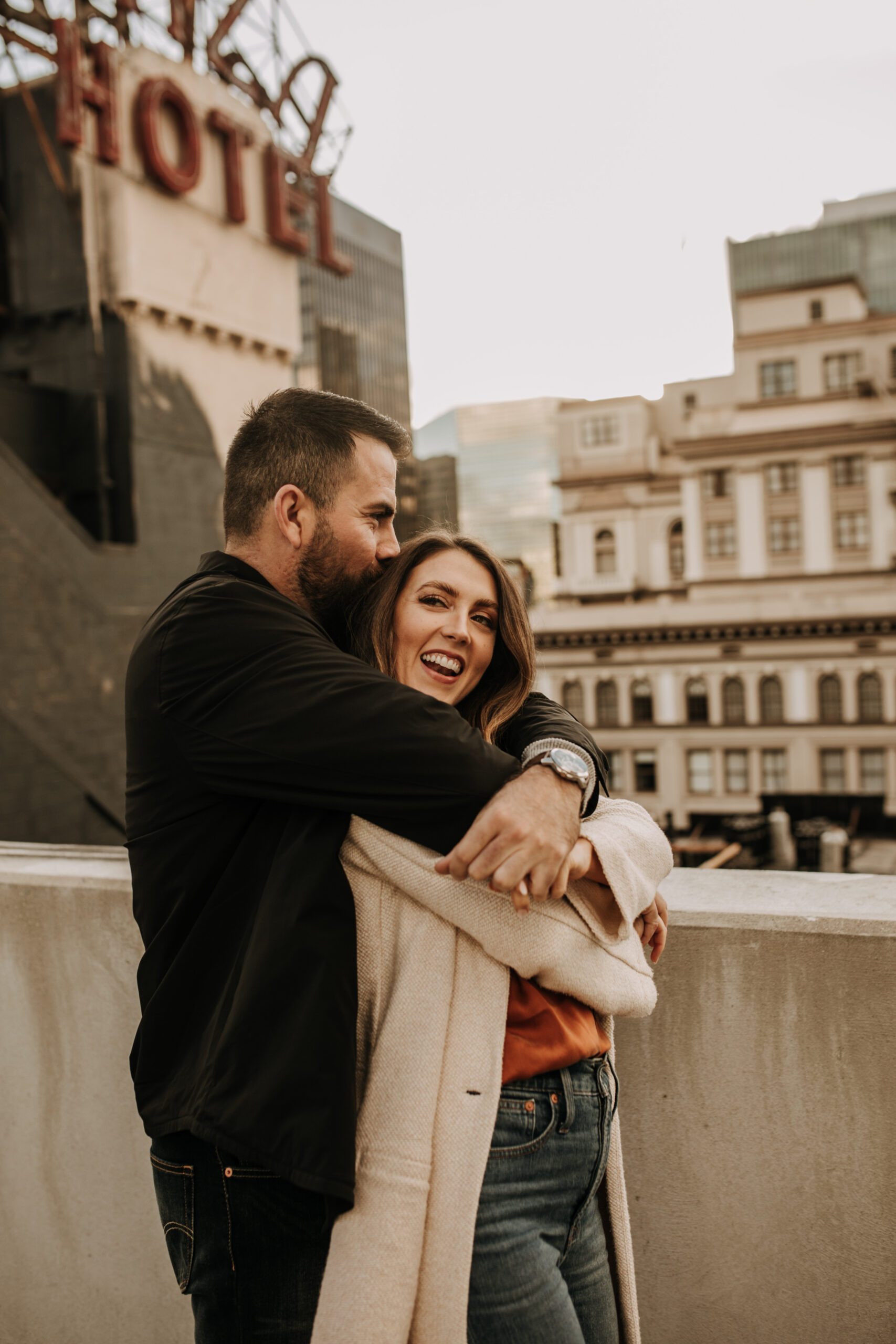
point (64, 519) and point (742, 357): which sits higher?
point (742, 357)

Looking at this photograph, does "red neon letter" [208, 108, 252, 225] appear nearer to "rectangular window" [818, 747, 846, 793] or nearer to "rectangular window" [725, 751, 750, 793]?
"rectangular window" [725, 751, 750, 793]

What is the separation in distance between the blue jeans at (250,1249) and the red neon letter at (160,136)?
93.8ft

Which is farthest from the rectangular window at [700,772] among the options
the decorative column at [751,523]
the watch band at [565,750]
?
the watch band at [565,750]

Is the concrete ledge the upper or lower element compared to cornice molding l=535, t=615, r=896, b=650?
upper

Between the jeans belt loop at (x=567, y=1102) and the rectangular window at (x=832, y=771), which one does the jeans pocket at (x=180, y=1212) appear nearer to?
the jeans belt loop at (x=567, y=1102)

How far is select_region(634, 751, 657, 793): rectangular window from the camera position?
157ft

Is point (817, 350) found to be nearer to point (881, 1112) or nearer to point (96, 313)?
point (96, 313)

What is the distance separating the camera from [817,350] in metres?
48.5

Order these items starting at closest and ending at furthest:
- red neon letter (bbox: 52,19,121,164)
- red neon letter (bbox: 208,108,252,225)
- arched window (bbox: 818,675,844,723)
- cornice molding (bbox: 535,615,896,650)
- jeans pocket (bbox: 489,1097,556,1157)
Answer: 1. jeans pocket (bbox: 489,1097,556,1157)
2. red neon letter (bbox: 52,19,121,164)
3. red neon letter (bbox: 208,108,252,225)
4. cornice molding (bbox: 535,615,896,650)
5. arched window (bbox: 818,675,844,723)

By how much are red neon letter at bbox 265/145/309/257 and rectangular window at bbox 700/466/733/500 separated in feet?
85.2

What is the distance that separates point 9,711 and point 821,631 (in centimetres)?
3626

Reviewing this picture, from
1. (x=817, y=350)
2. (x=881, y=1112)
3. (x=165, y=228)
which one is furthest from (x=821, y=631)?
(x=881, y=1112)

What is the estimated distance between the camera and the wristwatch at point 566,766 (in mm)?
1745

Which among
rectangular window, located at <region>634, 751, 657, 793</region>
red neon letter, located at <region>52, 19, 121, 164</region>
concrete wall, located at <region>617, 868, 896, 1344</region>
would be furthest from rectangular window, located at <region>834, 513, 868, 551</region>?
concrete wall, located at <region>617, 868, 896, 1344</region>
